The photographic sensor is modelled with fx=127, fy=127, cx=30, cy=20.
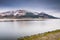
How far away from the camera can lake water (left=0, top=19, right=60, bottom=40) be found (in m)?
2.70

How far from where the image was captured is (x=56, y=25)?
277 centimetres

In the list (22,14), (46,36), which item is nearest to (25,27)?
(22,14)

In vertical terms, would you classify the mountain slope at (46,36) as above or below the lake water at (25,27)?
below

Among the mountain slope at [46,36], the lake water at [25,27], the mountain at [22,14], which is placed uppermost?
the mountain at [22,14]

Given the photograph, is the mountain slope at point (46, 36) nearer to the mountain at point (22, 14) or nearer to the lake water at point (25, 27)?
the lake water at point (25, 27)

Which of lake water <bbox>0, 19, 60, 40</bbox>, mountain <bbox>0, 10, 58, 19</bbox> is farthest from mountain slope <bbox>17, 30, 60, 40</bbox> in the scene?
mountain <bbox>0, 10, 58, 19</bbox>

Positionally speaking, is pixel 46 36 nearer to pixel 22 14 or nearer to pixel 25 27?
pixel 25 27

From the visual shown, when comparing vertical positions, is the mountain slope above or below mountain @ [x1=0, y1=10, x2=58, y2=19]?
below

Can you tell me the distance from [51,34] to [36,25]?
0.38 metres

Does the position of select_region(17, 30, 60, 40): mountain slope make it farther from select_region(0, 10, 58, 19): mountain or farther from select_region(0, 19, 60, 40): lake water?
select_region(0, 10, 58, 19): mountain

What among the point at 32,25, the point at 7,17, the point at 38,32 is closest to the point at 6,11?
the point at 7,17

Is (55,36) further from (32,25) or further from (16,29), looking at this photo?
(16,29)

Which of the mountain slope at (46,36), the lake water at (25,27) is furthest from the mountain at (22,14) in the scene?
the mountain slope at (46,36)

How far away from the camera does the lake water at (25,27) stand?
270cm
